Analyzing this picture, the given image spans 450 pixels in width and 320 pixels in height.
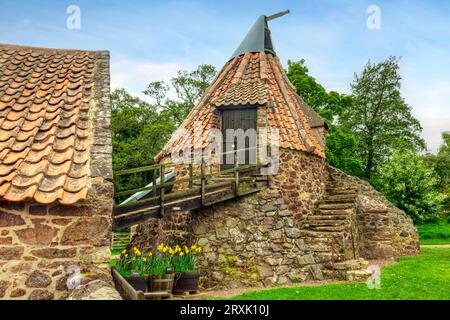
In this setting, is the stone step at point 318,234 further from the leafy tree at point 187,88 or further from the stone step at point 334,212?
the leafy tree at point 187,88

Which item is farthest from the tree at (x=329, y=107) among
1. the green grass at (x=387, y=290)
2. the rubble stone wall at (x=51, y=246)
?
A: the rubble stone wall at (x=51, y=246)

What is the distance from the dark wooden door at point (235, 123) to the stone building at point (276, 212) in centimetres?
3

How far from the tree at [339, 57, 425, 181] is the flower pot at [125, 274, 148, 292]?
24926 millimetres

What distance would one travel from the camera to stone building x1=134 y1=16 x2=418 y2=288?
11664mm

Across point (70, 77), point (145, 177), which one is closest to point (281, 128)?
point (70, 77)

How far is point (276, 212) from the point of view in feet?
40.2

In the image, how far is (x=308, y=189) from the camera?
46.3 ft

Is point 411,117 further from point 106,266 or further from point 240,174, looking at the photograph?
point 106,266

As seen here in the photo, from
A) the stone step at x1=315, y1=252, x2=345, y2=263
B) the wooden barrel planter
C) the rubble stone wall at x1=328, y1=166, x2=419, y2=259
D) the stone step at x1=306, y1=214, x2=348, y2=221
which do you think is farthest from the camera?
the rubble stone wall at x1=328, y1=166, x2=419, y2=259

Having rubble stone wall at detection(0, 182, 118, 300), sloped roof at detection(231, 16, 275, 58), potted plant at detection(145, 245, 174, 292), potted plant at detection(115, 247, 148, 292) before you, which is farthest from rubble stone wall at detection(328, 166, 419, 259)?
rubble stone wall at detection(0, 182, 118, 300)

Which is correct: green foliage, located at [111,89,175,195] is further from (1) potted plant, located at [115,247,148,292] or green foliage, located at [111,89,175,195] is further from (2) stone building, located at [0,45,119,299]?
(2) stone building, located at [0,45,119,299]

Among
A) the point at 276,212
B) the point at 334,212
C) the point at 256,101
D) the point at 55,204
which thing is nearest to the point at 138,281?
the point at 55,204

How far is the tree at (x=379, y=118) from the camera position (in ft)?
102

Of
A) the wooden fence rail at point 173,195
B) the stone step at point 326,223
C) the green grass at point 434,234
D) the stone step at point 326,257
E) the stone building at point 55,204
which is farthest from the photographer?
the green grass at point 434,234
